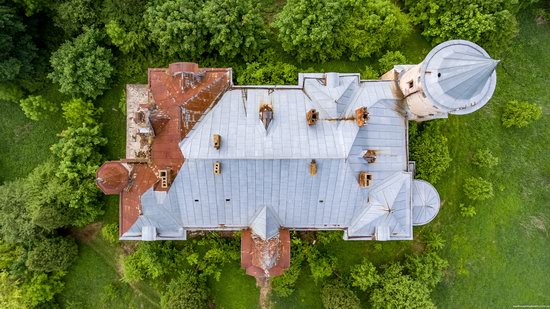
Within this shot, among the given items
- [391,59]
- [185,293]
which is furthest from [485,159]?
[185,293]

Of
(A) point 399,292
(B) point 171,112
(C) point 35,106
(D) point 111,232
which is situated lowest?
(A) point 399,292

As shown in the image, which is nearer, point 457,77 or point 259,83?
point 457,77

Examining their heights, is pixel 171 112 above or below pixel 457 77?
below

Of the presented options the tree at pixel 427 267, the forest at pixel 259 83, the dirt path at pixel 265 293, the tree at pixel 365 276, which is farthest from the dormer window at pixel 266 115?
the tree at pixel 427 267

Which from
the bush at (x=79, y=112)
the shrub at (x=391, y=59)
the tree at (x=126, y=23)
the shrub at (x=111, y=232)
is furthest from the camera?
the shrub at (x=111, y=232)

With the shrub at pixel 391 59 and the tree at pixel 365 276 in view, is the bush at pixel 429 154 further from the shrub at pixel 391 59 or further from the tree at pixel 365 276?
the tree at pixel 365 276

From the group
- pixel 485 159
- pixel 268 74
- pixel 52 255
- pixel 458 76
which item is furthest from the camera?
pixel 485 159

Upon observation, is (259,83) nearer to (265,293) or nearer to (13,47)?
(265,293)
